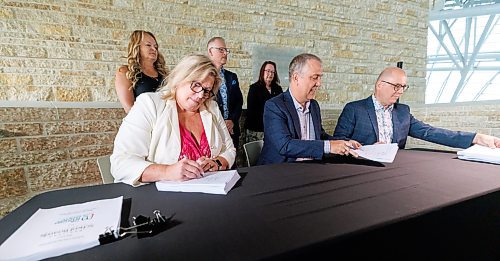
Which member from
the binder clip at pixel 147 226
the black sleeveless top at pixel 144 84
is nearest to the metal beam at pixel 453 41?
the black sleeveless top at pixel 144 84

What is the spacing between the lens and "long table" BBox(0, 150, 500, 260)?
60 cm

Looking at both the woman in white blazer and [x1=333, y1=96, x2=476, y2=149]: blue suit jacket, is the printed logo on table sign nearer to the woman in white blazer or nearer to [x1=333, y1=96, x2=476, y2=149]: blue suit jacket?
the woman in white blazer

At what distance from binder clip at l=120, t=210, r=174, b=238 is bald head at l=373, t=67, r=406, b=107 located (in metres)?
1.82

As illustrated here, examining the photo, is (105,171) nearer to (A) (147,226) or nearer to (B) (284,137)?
(A) (147,226)

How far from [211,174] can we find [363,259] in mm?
641

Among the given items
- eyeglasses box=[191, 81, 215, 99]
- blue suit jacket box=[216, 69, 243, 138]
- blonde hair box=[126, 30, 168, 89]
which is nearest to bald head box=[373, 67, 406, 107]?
blue suit jacket box=[216, 69, 243, 138]

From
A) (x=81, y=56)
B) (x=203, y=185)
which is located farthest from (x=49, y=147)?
(x=203, y=185)

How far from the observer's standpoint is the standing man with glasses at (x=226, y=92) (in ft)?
7.91

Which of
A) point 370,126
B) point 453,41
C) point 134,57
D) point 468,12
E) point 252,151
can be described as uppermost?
point 468,12

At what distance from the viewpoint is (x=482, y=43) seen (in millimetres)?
8953

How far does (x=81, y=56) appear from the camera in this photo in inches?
92.3

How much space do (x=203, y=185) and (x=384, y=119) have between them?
64.8 inches

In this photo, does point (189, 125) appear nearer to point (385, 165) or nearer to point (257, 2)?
point (385, 165)

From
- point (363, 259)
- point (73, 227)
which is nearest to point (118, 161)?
point (73, 227)
